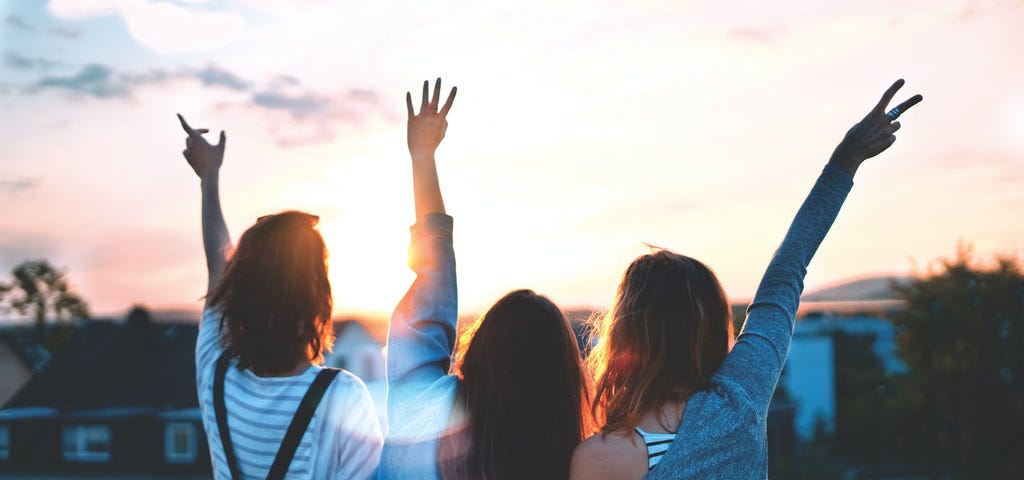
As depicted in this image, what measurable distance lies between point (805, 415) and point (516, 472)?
48238mm

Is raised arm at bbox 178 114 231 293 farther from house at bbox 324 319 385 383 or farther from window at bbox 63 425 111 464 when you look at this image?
window at bbox 63 425 111 464

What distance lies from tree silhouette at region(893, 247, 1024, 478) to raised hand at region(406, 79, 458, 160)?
33.0 meters

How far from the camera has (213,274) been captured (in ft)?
10.2

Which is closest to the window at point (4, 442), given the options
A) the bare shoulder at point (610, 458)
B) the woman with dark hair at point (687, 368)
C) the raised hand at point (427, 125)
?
the raised hand at point (427, 125)

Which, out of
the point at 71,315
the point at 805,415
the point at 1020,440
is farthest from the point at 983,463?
the point at 71,315

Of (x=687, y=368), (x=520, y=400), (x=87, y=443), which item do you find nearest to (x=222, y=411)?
(x=520, y=400)

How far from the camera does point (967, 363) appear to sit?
104 feet

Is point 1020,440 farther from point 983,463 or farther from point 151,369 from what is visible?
point 151,369

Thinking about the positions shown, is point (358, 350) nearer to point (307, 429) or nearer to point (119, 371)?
point (119, 371)

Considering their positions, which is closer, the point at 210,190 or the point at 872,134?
the point at 872,134

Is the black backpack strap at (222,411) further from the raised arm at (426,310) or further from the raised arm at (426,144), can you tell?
the raised arm at (426,144)

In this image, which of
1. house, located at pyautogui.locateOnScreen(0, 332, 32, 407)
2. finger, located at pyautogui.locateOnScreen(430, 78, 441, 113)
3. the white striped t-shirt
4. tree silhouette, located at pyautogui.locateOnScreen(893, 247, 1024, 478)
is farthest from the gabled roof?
finger, located at pyautogui.locateOnScreen(430, 78, 441, 113)

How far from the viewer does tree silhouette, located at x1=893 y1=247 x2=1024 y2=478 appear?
1233 inches

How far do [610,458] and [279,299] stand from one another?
1.12m
